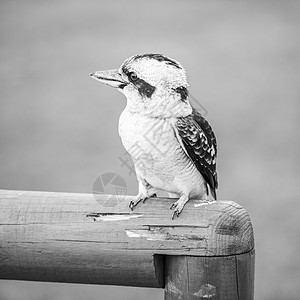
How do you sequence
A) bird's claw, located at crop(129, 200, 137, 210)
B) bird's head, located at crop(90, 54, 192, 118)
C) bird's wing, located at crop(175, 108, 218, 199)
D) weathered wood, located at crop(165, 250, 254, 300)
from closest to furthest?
weathered wood, located at crop(165, 250, 254, 300) < bird's claw, located at crop(129, 200, 137, 210) < bird's head, located at crop(90, 54, 192, 118) < bird's wing, located at crop(175, 108, 218, 199)

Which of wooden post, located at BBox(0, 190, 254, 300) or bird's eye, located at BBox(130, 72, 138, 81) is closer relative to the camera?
wooden post, located at BBox(0, 190, 254, 300)

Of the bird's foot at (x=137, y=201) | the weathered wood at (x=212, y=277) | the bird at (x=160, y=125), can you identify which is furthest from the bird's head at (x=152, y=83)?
the weathered wood at (x=212, y=277)

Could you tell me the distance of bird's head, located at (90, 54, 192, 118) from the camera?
2.24 meters

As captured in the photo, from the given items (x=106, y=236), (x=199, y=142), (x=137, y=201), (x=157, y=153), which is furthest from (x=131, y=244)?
(x=199, y=142)

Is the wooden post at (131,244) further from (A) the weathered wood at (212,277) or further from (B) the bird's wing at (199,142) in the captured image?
(B) the bird's wing at (199,142)

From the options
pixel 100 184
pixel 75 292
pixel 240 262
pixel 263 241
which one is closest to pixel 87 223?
pixel 100 184

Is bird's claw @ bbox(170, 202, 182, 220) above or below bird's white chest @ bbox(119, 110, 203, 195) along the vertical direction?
below

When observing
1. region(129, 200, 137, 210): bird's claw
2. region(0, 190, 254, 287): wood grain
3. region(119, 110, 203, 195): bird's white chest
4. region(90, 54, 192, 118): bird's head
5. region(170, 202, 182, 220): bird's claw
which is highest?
region(90, 54, 192, 118): bird's head

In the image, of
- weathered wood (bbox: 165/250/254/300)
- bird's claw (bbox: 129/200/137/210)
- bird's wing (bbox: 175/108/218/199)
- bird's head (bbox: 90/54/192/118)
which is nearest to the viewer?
weathered wood (bbox: 165/250/254/300)

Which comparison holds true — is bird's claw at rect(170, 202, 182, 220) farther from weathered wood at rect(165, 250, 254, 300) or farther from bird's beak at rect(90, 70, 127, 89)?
bird's beak at rect(90, 70, 127, 89)

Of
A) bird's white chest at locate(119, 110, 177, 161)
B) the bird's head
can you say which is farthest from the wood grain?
the bird's head

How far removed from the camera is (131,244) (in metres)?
2.06

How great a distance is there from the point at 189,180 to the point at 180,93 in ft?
1.29

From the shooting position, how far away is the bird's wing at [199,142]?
239cm
